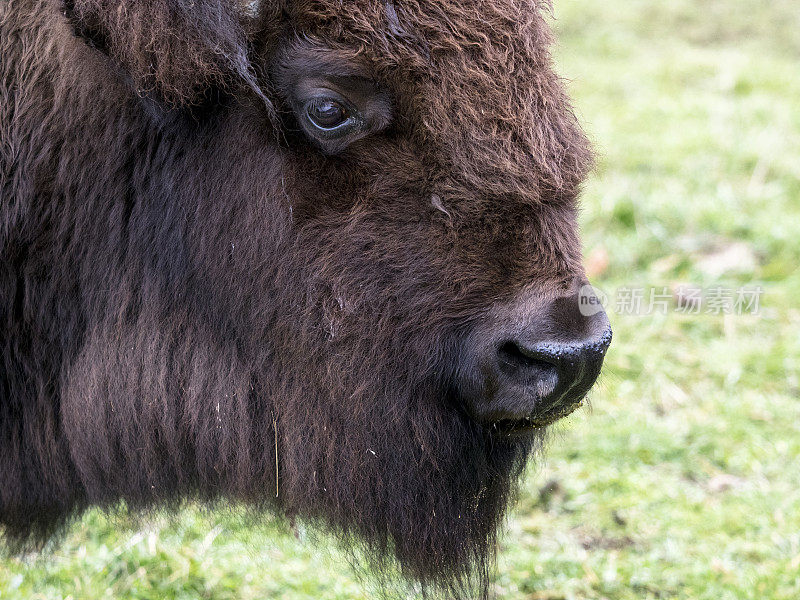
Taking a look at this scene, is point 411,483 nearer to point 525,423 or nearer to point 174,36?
point 525,423

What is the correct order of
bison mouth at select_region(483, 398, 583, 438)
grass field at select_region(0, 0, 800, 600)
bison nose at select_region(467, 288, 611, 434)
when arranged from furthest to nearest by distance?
1. grass field at select_region(0, 0, 800, 600)
2. bison mouth at select_region(483, 398, 583, 438)
3. bison nose at select_region(467, 288, 611, 434)

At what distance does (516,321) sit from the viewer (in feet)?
6.88

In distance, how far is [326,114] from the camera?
2164 mm

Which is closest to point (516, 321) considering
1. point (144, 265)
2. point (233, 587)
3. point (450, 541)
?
point (450, 541)

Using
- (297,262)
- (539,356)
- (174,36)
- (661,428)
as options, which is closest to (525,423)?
(539,356)

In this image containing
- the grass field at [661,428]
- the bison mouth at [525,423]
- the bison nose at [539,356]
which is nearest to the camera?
the bison nose at [539,356]

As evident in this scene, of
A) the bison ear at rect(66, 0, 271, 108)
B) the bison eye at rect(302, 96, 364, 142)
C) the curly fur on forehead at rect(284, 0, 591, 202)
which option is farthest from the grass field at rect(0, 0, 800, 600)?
the bison ear at rect(66, 0, 271, 108)

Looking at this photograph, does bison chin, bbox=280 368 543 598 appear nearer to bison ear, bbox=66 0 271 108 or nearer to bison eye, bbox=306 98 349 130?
bison eye, bbox=306 98 349 130

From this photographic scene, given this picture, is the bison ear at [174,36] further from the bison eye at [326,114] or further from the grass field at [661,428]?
the grass field at [661,428]

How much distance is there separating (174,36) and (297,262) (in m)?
0.59

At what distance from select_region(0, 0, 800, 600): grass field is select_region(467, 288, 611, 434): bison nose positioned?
66 cm

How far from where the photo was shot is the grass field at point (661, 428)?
138 inches

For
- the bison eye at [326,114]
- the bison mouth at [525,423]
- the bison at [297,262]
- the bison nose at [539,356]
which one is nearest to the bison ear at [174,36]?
the bison at [297,262]

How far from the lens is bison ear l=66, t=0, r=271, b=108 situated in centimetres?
213
